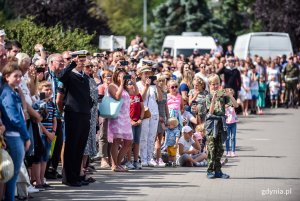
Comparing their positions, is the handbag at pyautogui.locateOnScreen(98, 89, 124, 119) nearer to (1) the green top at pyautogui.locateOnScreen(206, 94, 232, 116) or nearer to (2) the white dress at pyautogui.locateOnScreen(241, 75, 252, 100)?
(1) the green top at pyautogui.locateOnScreen(206, 94, 232, 116)

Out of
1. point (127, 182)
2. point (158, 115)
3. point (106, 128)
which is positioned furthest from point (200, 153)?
point (127, 182)

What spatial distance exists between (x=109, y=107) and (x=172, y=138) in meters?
2.64

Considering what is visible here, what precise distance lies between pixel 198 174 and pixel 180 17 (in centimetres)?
5354

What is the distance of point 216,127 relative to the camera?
1725 centimetres

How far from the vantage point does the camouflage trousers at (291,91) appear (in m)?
41.2

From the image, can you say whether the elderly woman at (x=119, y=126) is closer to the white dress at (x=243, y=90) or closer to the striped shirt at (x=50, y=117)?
the striped shirt at (x=50, y=117)

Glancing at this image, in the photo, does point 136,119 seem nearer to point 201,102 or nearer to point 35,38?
point 201,102

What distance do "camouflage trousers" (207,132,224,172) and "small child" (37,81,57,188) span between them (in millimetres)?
3047

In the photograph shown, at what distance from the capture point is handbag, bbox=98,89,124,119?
58.6 ft

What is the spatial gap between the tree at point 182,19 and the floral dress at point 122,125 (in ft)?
170

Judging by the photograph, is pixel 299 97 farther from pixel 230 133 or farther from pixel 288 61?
pixel 230 133

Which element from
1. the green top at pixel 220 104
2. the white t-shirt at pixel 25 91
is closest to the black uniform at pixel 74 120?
the white t-shirt at pixel 25 91

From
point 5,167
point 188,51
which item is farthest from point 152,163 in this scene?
point 188,51

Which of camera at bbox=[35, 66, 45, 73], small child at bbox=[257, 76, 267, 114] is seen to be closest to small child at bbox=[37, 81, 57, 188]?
camera at bbox=[35, 66, 45, 73]
